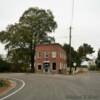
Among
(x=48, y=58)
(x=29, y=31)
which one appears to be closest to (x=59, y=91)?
(x=29, y=31)

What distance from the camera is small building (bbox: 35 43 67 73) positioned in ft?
277

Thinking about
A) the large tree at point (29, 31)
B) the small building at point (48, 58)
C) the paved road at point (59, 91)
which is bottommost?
the paved road at point (59, 91)

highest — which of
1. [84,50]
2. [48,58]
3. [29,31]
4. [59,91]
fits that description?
[84,50]

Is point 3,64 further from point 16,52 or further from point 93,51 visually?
point 93,51

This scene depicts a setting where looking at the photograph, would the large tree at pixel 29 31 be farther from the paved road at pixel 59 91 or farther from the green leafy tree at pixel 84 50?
the green leafy tree at pixel 84 50

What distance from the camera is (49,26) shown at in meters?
81.7

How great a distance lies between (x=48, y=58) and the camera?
277 feet

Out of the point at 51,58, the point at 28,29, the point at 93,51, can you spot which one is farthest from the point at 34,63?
the point at 93,51

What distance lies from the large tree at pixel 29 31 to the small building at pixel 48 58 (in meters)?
4.17

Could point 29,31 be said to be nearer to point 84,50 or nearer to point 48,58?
point 48,58

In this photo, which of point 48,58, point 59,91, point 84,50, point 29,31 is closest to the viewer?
point 59,91

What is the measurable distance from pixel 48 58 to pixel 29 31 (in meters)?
9.41

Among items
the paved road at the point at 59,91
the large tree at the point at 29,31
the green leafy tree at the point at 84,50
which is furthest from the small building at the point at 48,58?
the green leafy tree at the point at 84,50

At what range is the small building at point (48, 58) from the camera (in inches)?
3324
